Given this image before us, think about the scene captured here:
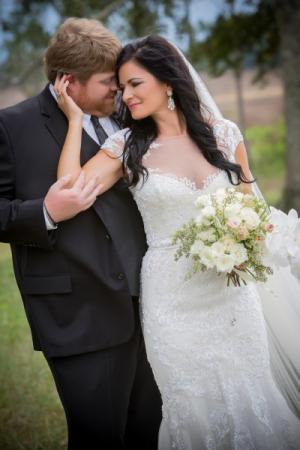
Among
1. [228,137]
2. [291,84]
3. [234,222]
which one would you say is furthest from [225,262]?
[291,84]

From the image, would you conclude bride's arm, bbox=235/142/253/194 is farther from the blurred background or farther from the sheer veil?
the blurred background

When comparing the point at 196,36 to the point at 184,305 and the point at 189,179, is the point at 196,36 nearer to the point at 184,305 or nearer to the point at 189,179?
the point at 189,179

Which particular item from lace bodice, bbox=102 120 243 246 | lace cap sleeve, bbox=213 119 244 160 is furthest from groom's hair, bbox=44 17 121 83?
lace cap sleeve, bbox=213 119 244 160

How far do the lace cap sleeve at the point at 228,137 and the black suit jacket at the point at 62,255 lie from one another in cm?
62

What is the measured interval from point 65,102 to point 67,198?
54cm

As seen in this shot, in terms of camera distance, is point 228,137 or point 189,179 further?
point 228,137

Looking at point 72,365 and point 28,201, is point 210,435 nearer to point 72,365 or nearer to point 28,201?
point 72,365

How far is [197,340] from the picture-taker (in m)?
3.11

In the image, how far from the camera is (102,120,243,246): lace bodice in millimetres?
3105

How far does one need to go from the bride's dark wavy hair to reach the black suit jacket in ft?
0.68

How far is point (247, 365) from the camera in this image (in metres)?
3.14

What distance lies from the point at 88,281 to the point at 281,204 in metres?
8.25

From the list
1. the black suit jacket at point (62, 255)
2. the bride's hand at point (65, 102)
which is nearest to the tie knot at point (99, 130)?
the black suit jacket at point (62, 255)

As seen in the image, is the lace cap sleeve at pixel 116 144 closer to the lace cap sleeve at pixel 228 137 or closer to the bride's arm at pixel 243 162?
the lace cap sleeve at pixel 228 137
